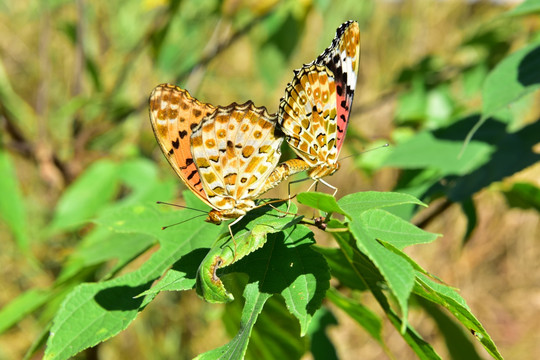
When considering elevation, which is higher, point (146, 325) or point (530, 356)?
point (146, 325)

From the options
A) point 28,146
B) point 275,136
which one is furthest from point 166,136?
point 28,146

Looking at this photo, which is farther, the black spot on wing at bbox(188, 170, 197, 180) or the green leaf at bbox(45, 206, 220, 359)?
the black spot on wing at bbox(188, 170, 197, 180)

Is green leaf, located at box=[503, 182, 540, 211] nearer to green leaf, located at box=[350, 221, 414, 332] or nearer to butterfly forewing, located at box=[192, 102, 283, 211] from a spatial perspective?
butterfly forewing, located at box=[192, 102, 283, 211]

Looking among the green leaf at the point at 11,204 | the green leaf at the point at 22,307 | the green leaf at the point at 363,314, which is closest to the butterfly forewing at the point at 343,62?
the green leaf at the point at 363,314

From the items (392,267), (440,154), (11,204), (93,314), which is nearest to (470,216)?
(440,154)

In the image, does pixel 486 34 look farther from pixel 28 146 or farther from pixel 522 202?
pixel 28 146

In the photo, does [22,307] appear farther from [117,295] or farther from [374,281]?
[374,281]

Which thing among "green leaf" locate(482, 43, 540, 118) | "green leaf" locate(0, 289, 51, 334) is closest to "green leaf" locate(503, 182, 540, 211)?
"green leaf" locate(482, 43, 540, 118)
